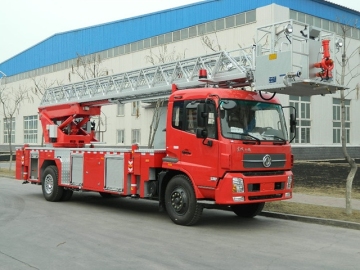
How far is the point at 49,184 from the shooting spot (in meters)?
14.0

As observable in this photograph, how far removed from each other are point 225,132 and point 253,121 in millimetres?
794

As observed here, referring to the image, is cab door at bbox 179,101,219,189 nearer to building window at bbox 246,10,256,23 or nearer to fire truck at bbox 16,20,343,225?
fire truck at bbox 16,20,343,225

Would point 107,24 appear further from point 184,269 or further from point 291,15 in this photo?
point 184,269

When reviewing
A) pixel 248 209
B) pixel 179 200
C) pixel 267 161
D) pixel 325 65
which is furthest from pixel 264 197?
pixel 325 65

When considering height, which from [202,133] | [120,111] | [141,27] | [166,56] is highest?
[141,27]

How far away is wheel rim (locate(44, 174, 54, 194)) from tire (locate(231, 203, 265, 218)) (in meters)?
5.89

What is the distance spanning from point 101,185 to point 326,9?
84.7 feet

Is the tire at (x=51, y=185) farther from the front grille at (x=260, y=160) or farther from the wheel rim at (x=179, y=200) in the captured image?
the front grille at (x=260, y=160)

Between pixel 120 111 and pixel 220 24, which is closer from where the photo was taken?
pixel 220 24

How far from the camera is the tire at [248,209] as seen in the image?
35.6 ft

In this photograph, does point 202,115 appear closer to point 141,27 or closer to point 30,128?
point 141,27

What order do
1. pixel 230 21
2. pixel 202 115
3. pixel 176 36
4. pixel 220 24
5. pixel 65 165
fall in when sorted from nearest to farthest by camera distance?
pixel 202 115 → pixel 65 165 → pixel 230 21 → pixel 220 24 → pixel 176 36

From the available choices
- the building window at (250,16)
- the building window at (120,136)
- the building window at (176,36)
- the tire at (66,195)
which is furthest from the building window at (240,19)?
the tire at (66,195)

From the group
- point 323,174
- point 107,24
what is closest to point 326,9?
point 323,174
